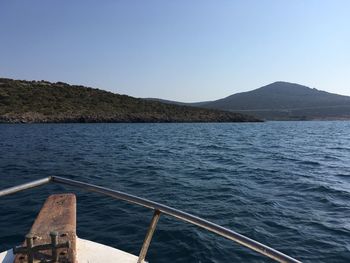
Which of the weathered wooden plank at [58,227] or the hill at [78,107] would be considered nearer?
the weathered wooden plank at [58,227]

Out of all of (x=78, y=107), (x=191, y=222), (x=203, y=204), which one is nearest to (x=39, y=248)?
(x=191, y=222)

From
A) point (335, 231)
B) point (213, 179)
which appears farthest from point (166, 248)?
point (213, 179)

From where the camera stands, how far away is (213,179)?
52.5 ft

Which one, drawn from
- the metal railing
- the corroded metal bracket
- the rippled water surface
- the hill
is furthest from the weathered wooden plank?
the hill

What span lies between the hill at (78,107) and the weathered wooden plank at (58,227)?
7247cm

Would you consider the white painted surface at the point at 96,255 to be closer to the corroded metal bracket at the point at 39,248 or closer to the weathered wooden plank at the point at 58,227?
the weathered wooden plank at the point at 58,227

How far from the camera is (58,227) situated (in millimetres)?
3199

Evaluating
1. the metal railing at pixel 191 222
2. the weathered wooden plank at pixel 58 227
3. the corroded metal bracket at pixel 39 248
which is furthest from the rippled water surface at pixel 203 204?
the corroded metal bracket at pixel 39 248

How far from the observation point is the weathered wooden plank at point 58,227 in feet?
9.47

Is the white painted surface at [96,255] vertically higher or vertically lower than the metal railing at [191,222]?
lower

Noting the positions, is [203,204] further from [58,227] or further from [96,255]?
[58,227]

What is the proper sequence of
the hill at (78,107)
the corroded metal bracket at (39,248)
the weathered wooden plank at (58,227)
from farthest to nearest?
the hill at (78,107), the weathered wooden plank at (58,227), the corroded metal bracket at (39,248)

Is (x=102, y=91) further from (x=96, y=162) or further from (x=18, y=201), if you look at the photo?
(x=18, y=201)

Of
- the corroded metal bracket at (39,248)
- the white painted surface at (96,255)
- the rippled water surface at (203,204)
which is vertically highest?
the corroded metal bracket at (39,248)
